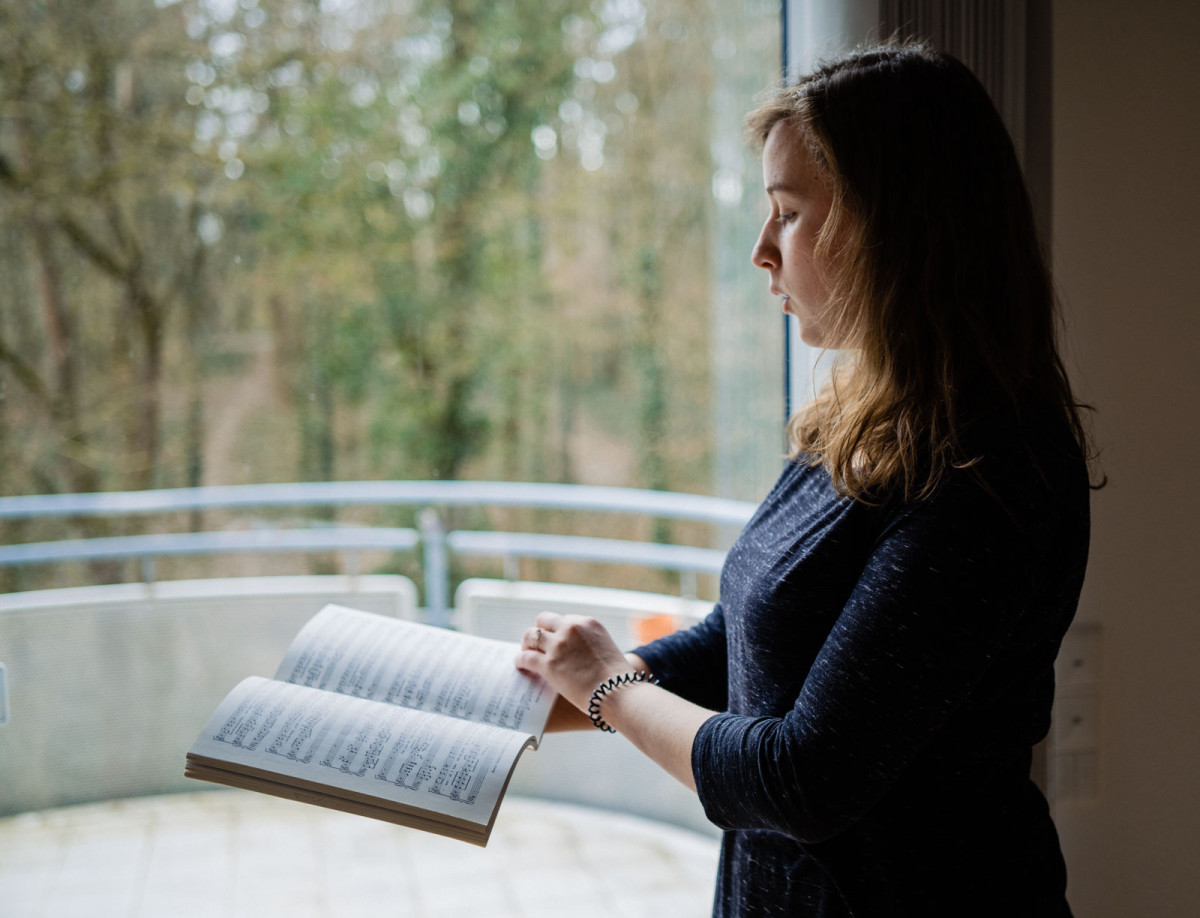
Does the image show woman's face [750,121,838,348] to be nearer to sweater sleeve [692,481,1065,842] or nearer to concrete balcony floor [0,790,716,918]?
sweater sleeve [692,481,1065,842]

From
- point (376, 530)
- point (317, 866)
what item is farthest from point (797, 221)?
point (376, 530)

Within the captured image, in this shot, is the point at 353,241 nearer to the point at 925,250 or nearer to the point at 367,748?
the point at 367,748

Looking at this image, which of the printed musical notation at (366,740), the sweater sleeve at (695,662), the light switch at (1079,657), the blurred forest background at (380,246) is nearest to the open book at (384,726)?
A: the printed musical notation at (366,740)

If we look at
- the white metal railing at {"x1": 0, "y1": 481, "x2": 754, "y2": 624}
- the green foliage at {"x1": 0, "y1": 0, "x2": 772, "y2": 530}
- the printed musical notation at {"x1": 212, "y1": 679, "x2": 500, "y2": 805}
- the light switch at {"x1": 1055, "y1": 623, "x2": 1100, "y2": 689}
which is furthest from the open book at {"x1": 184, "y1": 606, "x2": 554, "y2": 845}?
the green foliage at {"x1": 0, "y1": 0, "x2": 772, "y2": 530}

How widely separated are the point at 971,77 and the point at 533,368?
302cm

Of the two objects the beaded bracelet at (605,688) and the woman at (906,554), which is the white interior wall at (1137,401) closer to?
the woman at (906,554)

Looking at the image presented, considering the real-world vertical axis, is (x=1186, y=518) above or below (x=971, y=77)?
below

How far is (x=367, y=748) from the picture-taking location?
0.82m

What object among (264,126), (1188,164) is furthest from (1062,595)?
(264,126)

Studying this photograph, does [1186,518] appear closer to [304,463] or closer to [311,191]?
[304,463]

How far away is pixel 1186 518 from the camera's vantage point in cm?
127

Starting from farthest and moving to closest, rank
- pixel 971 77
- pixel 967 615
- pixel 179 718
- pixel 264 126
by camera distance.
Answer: pixel 264 126
pixel 179 718
pixel 971 77
pixel 967 615

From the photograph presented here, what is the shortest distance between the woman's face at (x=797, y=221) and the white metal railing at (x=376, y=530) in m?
1.29

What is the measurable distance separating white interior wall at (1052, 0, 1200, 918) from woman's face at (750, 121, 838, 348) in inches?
22.3
